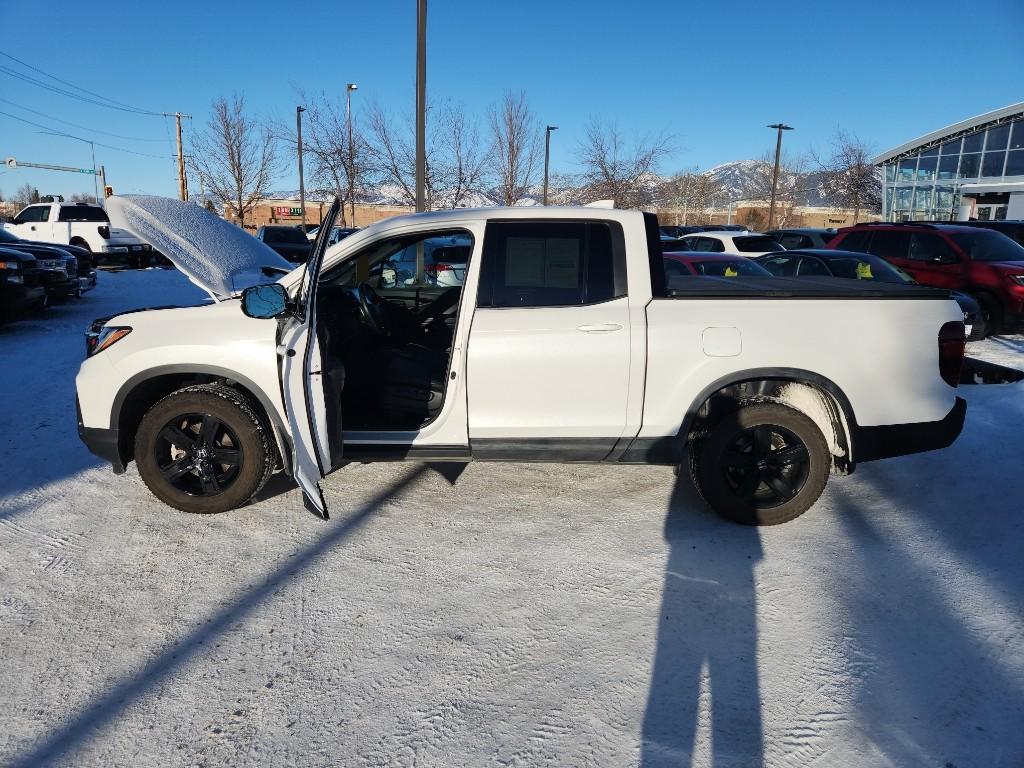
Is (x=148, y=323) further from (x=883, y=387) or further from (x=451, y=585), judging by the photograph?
(x=883, y=387)

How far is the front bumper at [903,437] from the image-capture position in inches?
155

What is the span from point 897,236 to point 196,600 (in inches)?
486

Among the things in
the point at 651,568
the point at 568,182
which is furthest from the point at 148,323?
the point at 568,182

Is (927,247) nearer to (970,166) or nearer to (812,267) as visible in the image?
(812,267)

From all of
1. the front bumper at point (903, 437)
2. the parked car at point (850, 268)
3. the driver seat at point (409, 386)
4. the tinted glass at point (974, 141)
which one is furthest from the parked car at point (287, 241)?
the tinted glass at point (974, 141)

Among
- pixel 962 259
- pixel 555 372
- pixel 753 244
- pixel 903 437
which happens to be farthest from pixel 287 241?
pixel 903 437

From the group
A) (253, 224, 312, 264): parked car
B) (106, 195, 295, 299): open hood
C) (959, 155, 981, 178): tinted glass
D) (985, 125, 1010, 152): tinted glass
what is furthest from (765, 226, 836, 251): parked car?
(959, 155, 981, 178): tinted glass

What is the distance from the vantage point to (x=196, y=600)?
3312 mm

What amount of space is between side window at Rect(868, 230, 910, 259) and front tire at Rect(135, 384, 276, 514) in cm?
1134

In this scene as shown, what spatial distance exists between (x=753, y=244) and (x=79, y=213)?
19.5 m

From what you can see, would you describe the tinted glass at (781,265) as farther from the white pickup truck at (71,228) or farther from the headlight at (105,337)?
the white pickup truck at (71,228)

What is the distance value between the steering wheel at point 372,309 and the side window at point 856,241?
32.8 ft

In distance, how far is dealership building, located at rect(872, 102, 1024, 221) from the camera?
128 feet

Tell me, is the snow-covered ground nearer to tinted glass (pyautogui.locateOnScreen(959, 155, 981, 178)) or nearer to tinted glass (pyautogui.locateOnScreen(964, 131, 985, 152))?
tinted glass (pyautogui.locateOnScreen(959, 155, 981, 178))
